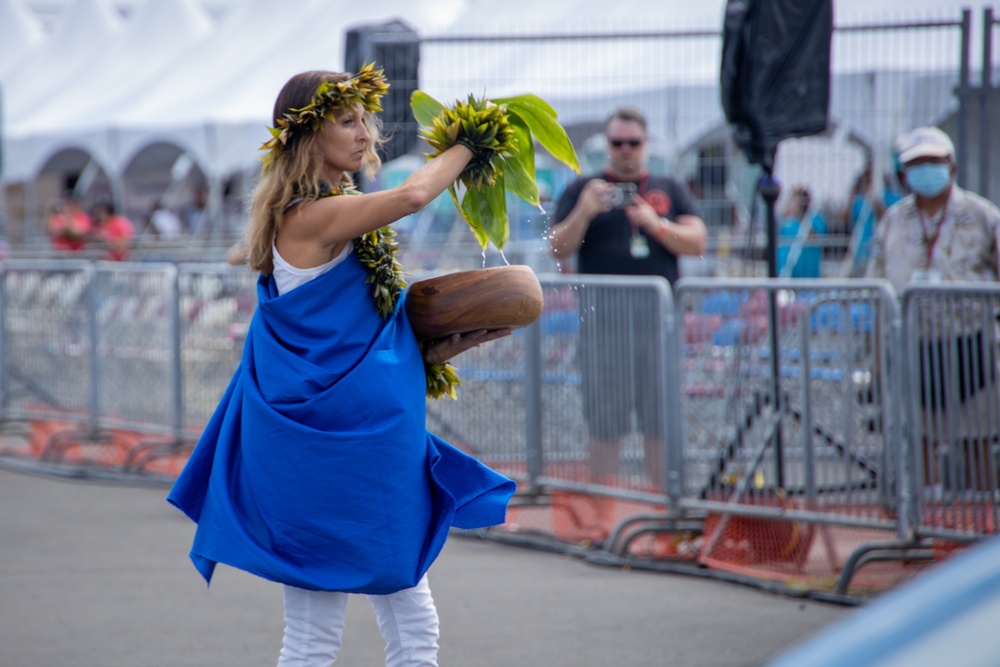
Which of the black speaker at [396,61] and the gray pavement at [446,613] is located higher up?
the black speaker at [396,61]

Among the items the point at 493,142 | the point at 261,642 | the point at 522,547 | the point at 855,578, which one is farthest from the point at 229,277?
the point at 493,142

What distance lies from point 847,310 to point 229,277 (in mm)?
4567

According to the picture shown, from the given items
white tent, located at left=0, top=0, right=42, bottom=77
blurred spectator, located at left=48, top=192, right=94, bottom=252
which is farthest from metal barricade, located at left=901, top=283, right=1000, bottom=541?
white tent, located at left=0, top=0, right=42, bottom=77

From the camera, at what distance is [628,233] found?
6.91 metres

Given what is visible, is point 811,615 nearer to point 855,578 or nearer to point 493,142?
point 855,578

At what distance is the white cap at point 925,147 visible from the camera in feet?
20.7

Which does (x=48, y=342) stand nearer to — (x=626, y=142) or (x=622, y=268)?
(x=622, y=268)

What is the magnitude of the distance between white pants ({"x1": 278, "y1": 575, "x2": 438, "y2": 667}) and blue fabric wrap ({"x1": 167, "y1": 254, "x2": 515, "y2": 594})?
0.10 m

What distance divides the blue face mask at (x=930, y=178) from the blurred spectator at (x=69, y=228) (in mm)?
12229

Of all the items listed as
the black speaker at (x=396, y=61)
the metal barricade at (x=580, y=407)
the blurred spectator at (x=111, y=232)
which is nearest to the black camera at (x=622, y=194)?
the metal barricade at (x=580, y=407)

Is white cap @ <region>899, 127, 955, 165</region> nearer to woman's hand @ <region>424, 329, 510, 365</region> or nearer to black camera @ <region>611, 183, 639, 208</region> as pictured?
black camera @ <region>611, 183, 639, 208</region>

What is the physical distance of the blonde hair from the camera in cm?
335

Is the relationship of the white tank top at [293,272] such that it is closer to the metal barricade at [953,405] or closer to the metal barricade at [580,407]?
the metal barricade at [580,407]

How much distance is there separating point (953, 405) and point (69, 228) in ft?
Answer: 44.7
